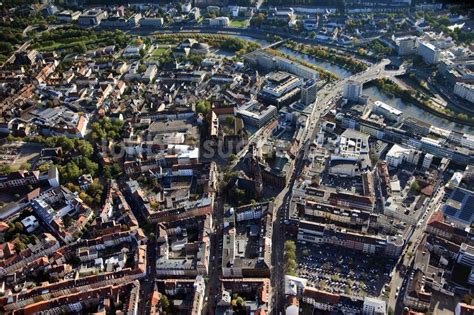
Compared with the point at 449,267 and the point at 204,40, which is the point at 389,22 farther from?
the point at 449,267

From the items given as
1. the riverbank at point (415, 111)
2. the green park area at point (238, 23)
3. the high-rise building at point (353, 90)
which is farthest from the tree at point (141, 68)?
the riverbank at point (415, 111)

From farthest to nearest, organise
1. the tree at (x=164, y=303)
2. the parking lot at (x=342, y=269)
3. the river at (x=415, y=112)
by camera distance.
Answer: the river at (x=415, y=112), the parking lot at (x=342, y=269), the tree at (x=164, y=303)

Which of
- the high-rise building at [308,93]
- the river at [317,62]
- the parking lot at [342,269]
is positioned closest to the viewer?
the parking lot at [342,269]

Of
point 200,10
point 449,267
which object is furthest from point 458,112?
point 200,10

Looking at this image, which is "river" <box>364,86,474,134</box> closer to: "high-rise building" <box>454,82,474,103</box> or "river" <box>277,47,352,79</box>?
"river" <box>277,47,352,79</box>

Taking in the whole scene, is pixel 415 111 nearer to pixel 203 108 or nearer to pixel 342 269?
pixel 203 108

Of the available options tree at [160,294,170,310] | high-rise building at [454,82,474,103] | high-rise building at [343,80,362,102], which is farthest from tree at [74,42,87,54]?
high-rise building at [454,82,474,103]

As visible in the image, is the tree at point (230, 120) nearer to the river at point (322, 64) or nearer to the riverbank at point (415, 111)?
the riverbank at point (415, 111)
